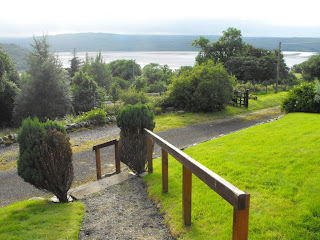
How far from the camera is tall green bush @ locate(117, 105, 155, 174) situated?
6113mm

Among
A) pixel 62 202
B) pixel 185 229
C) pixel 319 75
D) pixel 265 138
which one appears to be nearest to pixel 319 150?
pixel 265 138

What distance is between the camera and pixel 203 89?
18.6 meters

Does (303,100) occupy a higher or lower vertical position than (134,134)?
lower

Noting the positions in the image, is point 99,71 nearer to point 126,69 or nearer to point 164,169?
point 126,69

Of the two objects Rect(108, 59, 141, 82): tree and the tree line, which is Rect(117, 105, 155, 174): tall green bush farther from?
Rect(108, 59, 141, 82): tree

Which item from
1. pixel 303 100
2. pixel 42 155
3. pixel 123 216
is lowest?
pixel 123 216

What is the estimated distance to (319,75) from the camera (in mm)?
44031

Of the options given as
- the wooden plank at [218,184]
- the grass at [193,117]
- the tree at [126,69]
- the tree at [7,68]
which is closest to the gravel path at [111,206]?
the wooden plank at [218,184]

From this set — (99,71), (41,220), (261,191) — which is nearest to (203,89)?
(261,191)

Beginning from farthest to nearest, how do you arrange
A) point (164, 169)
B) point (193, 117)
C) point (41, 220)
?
point (193, 117) < point (164, 169) < point (41, 220)

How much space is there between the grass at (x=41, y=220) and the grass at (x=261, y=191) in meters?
1.35

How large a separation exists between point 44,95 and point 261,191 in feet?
63.4

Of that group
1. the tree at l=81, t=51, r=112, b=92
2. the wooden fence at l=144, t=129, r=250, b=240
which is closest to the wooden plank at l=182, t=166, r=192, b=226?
the wooden fence at l=144, t=129, r=250, b=240

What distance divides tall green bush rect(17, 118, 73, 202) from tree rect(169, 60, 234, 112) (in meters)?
14.0
